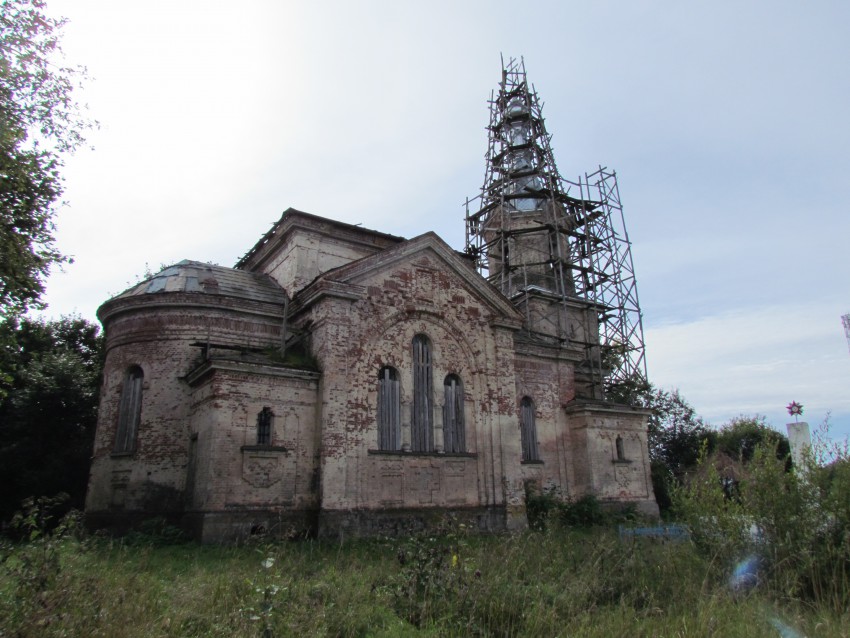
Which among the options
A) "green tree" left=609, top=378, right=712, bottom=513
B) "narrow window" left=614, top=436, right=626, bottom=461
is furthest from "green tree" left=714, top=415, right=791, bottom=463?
"narrow window" left=614, top=436, right=626, bottom=461

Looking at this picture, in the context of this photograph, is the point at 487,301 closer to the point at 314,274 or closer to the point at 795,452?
the point at 314,274

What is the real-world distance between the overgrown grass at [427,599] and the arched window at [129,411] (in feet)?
27.3

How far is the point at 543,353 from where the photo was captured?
2177 centimetres

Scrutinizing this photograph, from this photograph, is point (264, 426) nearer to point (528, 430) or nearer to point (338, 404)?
point (338, 404)

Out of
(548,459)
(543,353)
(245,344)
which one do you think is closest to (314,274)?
(245,344)

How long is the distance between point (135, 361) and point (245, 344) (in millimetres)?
3126

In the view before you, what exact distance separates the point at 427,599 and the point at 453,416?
10582 millimetres

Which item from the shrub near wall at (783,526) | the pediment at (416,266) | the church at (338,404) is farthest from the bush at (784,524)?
the pediment at (416,266)

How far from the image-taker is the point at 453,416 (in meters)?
17.8

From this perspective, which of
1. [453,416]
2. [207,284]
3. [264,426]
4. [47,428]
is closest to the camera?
[264,426]

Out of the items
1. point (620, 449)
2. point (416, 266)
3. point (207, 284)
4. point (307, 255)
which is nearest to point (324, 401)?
point (416, 266)

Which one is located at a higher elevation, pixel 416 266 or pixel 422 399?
pixel 416 266

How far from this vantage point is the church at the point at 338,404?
14969 mm

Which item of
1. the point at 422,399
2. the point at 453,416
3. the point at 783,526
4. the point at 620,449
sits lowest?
the point at 783,526
